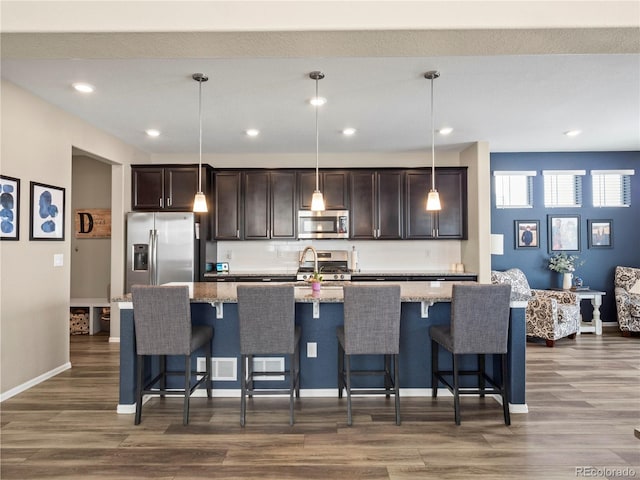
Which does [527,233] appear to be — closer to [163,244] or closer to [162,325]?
[163,244]

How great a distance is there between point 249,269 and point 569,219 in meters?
5.01

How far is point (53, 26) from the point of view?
2172mm

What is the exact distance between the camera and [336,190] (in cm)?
613

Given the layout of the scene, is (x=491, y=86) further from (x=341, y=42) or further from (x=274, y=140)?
(x=274, y=140)

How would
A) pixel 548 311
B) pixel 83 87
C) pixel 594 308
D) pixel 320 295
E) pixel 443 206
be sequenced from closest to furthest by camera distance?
pixel 320 295 < pixel 83 87 < pixel 548 311 < pixel 594 308 < pixel 443 206

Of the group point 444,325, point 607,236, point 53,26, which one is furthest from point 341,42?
point 607,236

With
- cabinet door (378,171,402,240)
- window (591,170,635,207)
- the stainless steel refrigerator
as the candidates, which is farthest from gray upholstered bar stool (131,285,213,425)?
window (591,170,635,207)

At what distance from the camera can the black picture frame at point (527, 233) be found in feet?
21.0

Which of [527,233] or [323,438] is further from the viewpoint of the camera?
[527,233]

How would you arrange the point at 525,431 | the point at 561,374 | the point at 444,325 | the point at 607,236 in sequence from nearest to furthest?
the point at 525,431 → the point at 444,325 → the point at 561,374 → the point at 607,236

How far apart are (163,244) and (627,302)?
642 centimetres

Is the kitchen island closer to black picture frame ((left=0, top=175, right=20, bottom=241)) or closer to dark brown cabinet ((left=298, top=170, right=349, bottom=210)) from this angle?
black picture frame ((left=0, top=175, right=20, bottom=241))

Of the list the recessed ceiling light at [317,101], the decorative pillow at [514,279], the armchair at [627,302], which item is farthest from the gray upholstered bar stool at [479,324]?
the armchair at [627,302]

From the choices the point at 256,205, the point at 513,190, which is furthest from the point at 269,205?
the point at 513,190
